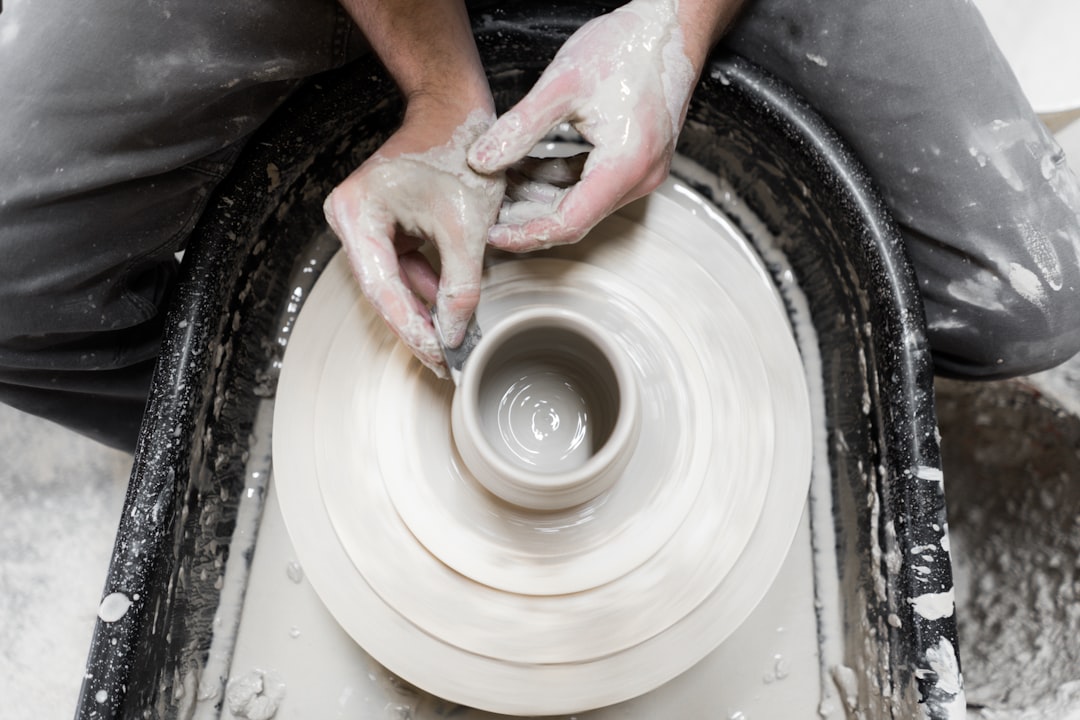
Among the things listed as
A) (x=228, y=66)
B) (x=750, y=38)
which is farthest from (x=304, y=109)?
(x=750, y=38)

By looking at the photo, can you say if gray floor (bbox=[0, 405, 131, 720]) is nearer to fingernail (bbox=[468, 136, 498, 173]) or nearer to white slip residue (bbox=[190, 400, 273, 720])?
white slip residue (bbox=[190, 400, 273, 720])

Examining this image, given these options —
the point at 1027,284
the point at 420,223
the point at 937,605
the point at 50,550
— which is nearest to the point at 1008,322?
the point at 1027,284

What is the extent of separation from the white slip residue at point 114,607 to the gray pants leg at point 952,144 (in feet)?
3.48

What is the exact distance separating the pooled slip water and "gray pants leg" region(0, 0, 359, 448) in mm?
71

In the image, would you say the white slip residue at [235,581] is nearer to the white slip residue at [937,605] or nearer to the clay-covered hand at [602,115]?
the clay-covered hand at [602,115]

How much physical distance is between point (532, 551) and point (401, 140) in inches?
20.9

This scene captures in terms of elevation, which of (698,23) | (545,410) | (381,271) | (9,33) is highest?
(9,33)

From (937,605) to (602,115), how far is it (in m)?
0.69

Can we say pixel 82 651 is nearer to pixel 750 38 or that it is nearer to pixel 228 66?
pixel 228 66

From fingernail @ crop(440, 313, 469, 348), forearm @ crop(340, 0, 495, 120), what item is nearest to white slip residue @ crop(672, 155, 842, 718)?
forearm @ crop(340, 0, 495, 120)

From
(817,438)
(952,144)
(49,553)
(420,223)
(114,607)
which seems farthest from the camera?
(49,553)

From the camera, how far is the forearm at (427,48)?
0.97 m

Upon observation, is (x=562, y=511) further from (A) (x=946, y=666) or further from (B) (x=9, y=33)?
(B) (x=9, y=33)

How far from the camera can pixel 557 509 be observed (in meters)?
0.91
